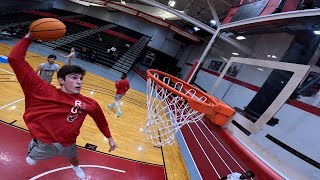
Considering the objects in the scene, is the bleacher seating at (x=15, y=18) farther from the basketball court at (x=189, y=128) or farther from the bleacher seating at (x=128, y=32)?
the basketball court at (x=189, y=128)

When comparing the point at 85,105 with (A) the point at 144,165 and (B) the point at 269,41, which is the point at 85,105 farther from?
(B) the point at 269,41

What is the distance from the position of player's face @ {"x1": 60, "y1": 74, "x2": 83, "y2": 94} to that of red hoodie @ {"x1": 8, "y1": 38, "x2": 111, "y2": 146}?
6cm

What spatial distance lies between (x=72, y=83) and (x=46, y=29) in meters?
0.72

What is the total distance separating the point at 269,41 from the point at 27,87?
7.44 m

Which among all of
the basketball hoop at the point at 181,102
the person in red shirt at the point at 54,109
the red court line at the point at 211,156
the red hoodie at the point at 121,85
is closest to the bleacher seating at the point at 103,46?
the red hoodie at the point at 121,85

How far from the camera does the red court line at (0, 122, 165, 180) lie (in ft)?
11.8

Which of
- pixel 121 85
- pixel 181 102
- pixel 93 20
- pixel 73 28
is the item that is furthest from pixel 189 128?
pixel 93 20

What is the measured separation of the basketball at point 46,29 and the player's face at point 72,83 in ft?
1.68

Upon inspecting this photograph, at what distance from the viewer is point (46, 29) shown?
2512 mm

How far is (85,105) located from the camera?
8.34 ft

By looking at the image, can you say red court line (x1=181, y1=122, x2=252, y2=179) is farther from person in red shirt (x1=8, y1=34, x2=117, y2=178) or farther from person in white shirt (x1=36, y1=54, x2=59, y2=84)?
person in white shirt (x1=36, y1=54, x2=59, y2=84)

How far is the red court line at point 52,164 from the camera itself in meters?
3.58

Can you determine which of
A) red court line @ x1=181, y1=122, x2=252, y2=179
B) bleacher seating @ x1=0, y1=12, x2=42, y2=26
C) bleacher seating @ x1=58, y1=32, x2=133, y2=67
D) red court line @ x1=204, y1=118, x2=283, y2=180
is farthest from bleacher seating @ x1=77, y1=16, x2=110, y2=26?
red court line @ x1=204, y1=118, x2=283, y2=180

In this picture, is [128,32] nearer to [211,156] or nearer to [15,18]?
[15,18]
